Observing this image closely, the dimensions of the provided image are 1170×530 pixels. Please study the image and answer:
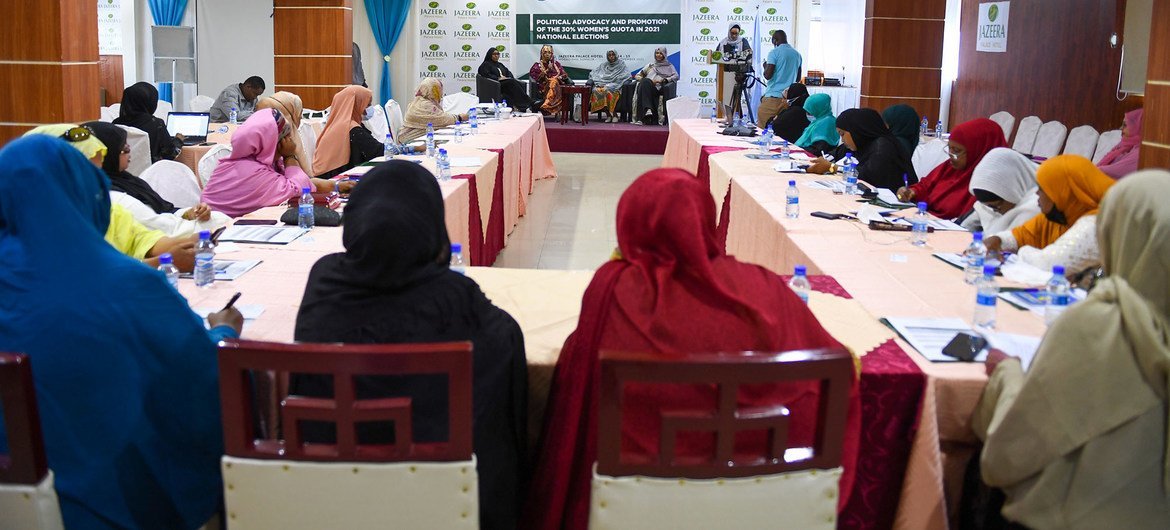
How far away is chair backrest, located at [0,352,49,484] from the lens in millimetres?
1498

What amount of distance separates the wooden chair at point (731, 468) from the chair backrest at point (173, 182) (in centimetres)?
331

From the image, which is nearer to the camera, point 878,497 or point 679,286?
point 679,286

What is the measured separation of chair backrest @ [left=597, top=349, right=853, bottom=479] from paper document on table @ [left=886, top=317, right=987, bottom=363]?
2.44 ft

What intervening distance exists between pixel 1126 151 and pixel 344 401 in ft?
20.5

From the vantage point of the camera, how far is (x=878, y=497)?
87.3 inches

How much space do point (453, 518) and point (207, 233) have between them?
1599 millimetres

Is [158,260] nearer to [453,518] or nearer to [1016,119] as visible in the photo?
[453,518]

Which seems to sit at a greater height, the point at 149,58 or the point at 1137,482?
the point at 149,58

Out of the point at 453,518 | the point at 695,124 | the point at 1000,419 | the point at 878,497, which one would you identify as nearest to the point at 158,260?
the point at 453,518

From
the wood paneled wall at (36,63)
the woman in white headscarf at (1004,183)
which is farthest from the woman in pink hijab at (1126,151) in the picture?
the wood paneled wall at (36,63)

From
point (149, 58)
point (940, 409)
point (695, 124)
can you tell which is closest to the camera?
point (940, 409)

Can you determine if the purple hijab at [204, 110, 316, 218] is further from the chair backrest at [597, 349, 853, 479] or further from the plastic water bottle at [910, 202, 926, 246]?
the chair backrest at [597, 349, 853, 479]

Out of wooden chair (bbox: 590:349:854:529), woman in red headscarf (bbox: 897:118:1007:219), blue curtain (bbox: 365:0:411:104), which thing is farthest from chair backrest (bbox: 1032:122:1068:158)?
blue curtain (bbox: 365:0:411:104)

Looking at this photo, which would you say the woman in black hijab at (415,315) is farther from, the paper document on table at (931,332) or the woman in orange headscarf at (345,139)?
the woman in orange headscarf at (345,139)
